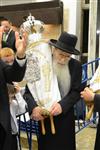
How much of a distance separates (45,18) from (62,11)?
0.95ft

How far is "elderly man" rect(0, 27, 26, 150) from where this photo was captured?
180cm

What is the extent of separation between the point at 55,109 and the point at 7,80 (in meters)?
0.51

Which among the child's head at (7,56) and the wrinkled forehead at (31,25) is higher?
the wrinkled forehead at (31,25)

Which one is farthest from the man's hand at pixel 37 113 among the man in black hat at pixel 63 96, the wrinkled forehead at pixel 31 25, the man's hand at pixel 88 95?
the wrinkled forehead at pixel 31 25

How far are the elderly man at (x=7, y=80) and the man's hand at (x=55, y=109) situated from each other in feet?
1.46

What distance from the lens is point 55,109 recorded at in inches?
88.8

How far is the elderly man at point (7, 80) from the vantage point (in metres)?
1.80

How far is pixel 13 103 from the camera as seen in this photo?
6.93 ft

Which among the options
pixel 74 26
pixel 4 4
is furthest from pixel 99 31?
pixel 4 4

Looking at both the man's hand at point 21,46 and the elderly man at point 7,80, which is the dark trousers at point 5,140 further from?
the man's hand at point 21,46

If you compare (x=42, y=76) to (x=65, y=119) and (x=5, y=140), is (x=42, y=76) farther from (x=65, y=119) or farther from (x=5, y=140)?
(x=5, y=140)

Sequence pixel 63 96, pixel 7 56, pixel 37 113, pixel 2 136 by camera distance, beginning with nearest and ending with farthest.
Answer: pixel 2 136
pixel 7 56
pixel 37 113
pixel 63 96

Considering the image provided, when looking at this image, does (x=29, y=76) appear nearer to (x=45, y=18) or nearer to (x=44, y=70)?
(x=44, y=70)

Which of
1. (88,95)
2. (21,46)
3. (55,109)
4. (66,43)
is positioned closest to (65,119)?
(55,109)
